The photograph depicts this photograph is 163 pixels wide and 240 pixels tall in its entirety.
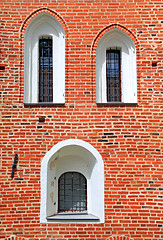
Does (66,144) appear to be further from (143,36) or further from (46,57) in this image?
(143,36)

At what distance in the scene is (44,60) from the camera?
6.34 metres

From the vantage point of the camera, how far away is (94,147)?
19.1 ft

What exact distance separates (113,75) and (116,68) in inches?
7.5

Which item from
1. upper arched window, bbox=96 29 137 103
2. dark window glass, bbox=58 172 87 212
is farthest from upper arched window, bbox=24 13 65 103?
dark window glass, bbox=58 172 87 212

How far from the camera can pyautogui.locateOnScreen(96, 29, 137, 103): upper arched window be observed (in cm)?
621

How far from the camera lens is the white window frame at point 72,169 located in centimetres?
564

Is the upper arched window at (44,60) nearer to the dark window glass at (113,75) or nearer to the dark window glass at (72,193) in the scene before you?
the dark window glass at (113,75)

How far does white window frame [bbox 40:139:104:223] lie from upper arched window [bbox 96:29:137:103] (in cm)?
129

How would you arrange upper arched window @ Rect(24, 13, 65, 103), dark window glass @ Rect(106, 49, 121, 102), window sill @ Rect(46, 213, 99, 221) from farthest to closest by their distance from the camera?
dark window glass @ Rect(106, 49, 121, 102) < upper arched window @ Rect(24, 13, 65, 103) < window sill @ Rect(46, 213, 99, 221)

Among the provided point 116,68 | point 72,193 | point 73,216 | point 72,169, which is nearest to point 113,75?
point 116,68

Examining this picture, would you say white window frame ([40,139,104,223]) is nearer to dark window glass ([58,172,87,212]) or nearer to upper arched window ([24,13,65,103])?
dark window glass ([58,172,87,212])

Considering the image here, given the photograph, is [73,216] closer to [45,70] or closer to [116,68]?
[45,70]

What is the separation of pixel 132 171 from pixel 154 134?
96cm

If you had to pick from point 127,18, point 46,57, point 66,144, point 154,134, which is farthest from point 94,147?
point 127,18
